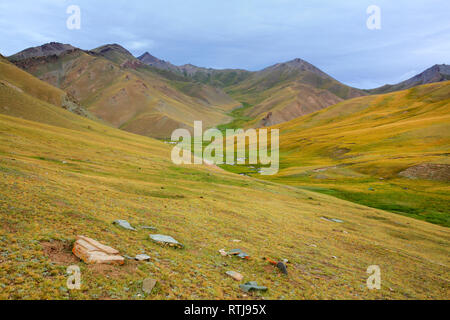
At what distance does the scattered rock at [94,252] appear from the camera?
10305mm

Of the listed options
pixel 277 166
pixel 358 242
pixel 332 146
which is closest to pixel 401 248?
pixel 358 242

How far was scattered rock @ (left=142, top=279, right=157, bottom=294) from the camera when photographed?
942cm

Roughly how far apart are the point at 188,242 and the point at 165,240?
1.59 metres

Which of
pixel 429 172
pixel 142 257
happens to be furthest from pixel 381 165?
pixel 142 257

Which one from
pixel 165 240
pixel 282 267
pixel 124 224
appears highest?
pixel 124 224

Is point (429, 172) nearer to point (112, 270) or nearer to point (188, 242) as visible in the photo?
point (188, 242)

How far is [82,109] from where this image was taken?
135m

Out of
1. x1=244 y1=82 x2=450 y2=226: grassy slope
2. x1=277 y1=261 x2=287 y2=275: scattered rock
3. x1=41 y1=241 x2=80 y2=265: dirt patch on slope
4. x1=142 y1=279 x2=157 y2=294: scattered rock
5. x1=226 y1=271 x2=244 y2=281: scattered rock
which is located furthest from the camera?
x1=244 y1=82 x2=450 y2=226: grassy slope

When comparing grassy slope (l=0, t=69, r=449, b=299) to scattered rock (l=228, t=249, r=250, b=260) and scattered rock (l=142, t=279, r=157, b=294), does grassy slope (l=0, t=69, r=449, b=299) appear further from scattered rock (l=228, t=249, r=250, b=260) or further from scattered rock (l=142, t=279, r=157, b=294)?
scattered rock (l=228, t=249, r=250, b=260)

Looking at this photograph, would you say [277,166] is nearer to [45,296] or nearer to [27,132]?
[27,132]

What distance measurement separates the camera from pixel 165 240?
14359 mm

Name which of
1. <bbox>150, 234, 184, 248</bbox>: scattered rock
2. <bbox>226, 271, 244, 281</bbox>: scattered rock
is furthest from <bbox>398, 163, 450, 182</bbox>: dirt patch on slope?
<bbox>150, 234, 184, 248</bbox>: scattered rock

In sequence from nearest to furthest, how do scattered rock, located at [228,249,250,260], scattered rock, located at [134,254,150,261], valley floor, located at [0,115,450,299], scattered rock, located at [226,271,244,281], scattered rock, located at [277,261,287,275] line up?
valley floor, located at [0,115,450,299]
scattered rock, located at [134,254,150,261]
scattered rock, located at [226,271,244,281]
scattered rock, located at [277,261,287,275]
scattered rock, located at [228,249,250,260]

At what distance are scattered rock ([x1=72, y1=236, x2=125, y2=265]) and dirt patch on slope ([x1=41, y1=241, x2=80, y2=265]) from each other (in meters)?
0.25
